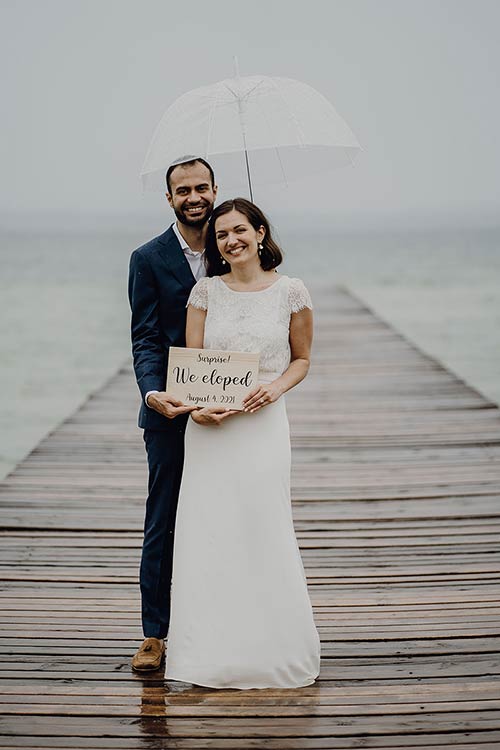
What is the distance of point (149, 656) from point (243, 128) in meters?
1.56

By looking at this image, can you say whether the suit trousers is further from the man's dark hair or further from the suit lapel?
the man's dark hair

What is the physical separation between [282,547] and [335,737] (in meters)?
0.53

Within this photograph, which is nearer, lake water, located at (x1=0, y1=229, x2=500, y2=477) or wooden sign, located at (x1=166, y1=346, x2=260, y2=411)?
wooden sign, located at (x1=166, y1=346, x2=260, y2=411)

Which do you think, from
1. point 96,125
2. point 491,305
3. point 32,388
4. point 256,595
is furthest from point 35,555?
point 96,125

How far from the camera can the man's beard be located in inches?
119

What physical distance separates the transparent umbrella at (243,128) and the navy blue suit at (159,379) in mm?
253

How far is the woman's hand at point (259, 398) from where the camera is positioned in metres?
2.89

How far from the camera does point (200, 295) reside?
9.88 ft

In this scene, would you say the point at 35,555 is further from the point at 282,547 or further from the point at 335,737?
the point at 335,737

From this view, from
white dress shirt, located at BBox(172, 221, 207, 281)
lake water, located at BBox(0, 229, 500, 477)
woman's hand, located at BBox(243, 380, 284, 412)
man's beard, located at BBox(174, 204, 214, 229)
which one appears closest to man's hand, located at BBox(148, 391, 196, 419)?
woman's hand, located at BBox(243, 380, 284, 412)

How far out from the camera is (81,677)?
307 centimetres

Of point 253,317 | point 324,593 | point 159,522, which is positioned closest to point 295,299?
point 253,317

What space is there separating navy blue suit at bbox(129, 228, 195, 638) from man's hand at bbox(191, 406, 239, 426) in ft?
0.69

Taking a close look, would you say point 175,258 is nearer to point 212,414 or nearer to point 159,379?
point 159,379
